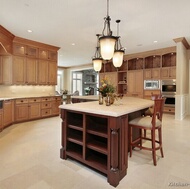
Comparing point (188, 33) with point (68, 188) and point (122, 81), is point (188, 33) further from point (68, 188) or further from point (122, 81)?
point (68, 188)

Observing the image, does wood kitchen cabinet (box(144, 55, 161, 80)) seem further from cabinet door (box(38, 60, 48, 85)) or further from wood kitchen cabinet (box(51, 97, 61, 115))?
cabinet door (box(38, 60, 48, 85))

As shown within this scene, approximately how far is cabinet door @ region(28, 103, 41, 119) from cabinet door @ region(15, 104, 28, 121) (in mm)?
141

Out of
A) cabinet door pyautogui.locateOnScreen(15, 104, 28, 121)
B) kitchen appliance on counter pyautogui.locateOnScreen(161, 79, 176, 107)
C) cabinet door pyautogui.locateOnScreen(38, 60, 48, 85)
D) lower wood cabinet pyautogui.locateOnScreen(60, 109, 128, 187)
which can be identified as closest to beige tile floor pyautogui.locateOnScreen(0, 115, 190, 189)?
lower wood cabinet pyautogui.locateOnScreen(60, 109, 128, 187)

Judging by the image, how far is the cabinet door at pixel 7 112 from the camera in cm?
408

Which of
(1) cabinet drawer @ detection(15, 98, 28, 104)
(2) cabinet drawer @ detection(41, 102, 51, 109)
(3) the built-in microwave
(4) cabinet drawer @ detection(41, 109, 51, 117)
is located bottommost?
(4) cabinet drawer @ detection(41, 109, 51, 117)

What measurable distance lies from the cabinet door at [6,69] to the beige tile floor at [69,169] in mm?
2321

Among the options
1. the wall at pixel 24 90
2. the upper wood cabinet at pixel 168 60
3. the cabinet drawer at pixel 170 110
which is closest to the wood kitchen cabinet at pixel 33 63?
the wall at pixel 24 90

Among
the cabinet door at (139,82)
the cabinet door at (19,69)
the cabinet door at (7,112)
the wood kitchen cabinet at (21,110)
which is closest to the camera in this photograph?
the cabinet door at (7,112)

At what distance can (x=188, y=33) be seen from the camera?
4.61 m

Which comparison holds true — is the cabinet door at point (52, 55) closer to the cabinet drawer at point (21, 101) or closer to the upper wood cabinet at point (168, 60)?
the cabinet drawer at point (21, 101)

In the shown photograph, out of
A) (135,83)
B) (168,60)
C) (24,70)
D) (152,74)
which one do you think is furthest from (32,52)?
(168,60)

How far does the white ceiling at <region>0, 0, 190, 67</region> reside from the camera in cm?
298

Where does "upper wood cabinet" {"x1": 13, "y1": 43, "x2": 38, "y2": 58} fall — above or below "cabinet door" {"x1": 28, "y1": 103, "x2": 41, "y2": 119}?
above

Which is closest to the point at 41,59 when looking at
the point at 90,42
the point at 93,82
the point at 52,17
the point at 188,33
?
the point at 90,42
